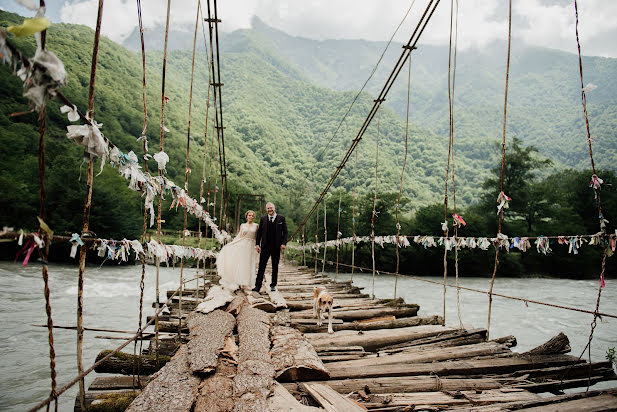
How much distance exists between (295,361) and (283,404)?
534 mm

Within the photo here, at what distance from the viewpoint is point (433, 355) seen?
2.89 m

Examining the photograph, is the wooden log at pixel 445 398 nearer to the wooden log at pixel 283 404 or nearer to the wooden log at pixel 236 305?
the wooden log at pixel 283 404

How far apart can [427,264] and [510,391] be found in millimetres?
27776

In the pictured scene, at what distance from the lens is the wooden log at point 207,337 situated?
2.22 m

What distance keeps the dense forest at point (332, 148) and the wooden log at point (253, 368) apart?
4.33ft

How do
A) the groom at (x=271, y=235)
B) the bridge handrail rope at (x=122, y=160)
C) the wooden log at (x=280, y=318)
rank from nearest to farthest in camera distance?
1. the bridge handrail rope at (x=122, y=160)
2. the wooden log at (x=280, y=318)
3. the groom at (x=271, y=235)

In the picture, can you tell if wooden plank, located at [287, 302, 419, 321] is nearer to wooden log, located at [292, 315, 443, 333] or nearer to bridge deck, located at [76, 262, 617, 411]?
wooden log, located at [292, 315, 443, 333]

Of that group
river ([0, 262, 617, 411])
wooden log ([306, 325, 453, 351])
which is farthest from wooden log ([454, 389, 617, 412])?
wooden log ([306, 325, 453, 351])

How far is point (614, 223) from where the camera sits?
2433 cm

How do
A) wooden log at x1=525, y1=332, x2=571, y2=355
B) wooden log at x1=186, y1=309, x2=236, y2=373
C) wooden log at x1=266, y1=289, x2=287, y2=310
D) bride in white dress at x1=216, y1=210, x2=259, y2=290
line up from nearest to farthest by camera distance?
wooden log at x1=186, y1=309, x2=236, y2=373
wooden log at x1=525, y1=332, x2=571, y2=355
wooden log at x1=266, y1=289, x2=287, y2=310
bride in white dress at x1=216, y1=210, x2=259, y2=290

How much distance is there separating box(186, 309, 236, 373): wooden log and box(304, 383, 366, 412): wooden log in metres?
0.63

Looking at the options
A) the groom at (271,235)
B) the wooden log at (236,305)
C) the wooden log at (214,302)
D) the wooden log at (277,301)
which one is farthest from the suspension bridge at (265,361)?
the groom at (271,235)

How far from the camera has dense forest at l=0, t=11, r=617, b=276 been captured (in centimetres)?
2592

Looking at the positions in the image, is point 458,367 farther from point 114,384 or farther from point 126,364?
point 126,364
